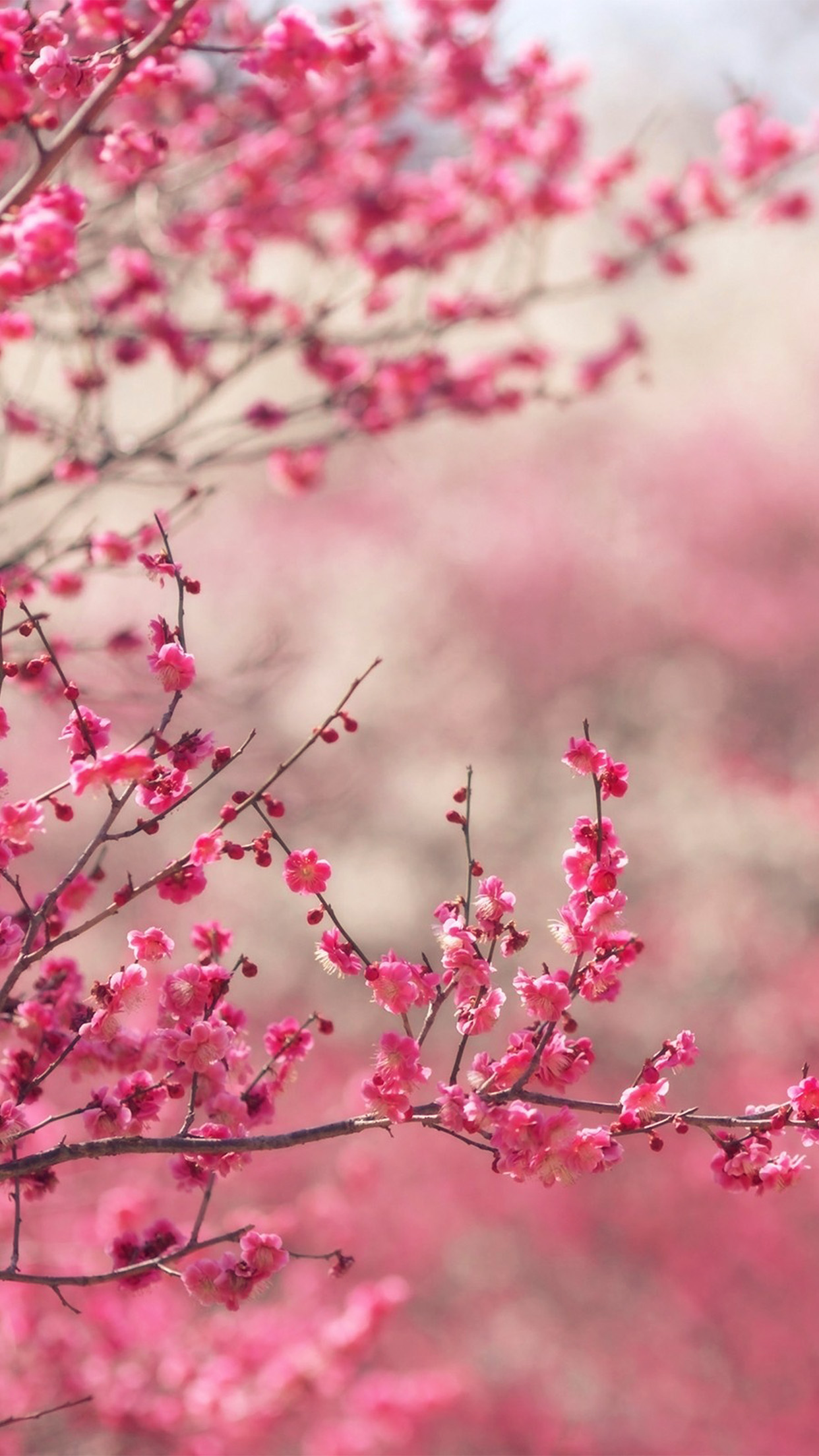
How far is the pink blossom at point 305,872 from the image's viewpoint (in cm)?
244

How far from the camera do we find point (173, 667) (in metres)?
2.37

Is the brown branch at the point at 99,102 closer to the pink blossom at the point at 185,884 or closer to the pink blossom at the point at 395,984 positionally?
the pink blossom at the point at 185,884

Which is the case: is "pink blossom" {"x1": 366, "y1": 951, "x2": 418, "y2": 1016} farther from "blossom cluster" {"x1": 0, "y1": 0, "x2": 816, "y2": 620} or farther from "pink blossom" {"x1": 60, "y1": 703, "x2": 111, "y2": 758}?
"blossom cluster" {"x1": 0, "y1": 0, "x2": 816, "y2": 620}

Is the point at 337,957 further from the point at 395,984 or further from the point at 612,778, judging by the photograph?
the point at 612,778

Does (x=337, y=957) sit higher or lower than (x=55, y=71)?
lower

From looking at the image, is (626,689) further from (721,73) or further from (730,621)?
(721,73)

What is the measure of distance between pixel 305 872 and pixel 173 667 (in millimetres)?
491

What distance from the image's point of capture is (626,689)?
13086mm

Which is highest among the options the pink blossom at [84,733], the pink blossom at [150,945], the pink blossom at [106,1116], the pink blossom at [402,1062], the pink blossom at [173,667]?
the pink blossom at [173,667]

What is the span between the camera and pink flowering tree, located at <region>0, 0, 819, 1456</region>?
2.27 meters

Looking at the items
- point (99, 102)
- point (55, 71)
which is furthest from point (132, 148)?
point (99, 102)

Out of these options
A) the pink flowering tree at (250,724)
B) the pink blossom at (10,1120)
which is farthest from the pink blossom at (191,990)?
the pink blossom at (10,1120)

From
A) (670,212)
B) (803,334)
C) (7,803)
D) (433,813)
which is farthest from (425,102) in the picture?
(803,334)

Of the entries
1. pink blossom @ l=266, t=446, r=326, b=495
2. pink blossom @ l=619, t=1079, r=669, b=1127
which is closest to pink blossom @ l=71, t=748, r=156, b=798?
pink blossom @ l=619, t=1079, r=669, b=1127
